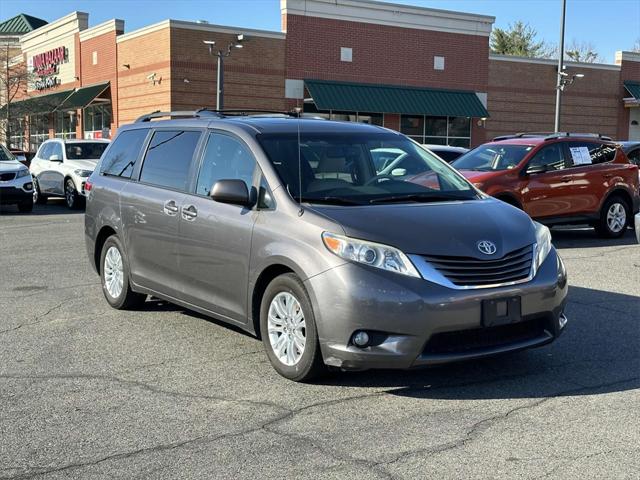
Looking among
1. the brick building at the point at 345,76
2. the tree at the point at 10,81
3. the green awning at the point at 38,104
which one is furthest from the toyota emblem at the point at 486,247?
the tree at the point at 10,81

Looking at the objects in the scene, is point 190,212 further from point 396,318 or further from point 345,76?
point 345,76

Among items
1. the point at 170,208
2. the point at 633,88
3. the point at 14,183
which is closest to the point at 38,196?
the point at 14,183

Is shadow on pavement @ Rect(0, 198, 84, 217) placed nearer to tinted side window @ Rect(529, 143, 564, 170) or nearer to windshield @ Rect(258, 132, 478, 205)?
tinted side window @ Rect(529, 143, 564, 170)

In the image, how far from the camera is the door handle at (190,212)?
6.03 m

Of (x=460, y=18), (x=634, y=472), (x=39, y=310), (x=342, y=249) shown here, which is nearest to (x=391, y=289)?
(x=342, y=249)

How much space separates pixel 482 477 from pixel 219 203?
3.02 metres

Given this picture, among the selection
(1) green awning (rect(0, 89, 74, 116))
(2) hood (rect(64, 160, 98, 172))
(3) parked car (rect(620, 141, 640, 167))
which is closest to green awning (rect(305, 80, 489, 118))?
(1) green awning (rect(0, 89, 74, 116))

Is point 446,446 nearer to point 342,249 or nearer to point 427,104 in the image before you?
point 342,249

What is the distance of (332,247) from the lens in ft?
15.7

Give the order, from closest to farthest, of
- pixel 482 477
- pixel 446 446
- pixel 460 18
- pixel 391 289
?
pixel 482 477 < pixel 446 446 < pixel 391 289 < pixel 460 18

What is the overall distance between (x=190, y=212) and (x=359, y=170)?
1391 mm

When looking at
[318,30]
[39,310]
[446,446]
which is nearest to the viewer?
[446,446]

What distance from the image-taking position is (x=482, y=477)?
3676 millimetres

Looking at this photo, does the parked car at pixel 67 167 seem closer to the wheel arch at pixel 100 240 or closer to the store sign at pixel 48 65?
the wheel arch at pixel 100 240
